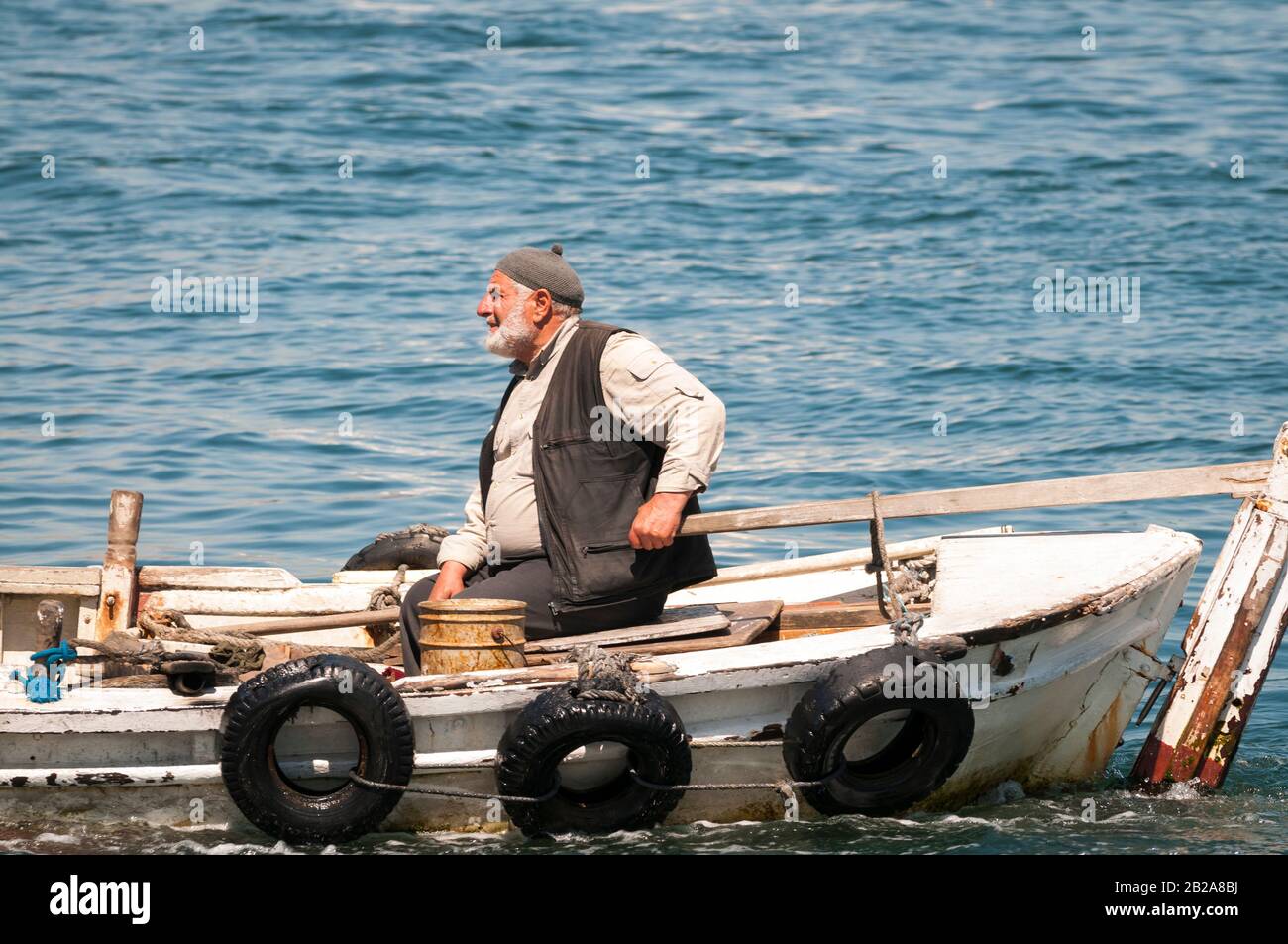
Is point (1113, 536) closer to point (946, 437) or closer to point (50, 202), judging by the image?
point (946, 437)

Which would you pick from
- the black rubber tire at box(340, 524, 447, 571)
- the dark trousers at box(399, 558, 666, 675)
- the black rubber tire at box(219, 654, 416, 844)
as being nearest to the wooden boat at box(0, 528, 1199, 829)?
the black rubber tire at box(219, 654, 416, 844)

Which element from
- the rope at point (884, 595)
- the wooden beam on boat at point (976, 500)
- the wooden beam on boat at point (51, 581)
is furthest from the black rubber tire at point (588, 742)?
the wooden beam on boat at point (51, 581)

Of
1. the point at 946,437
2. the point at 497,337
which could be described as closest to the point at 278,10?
the point at 946,437

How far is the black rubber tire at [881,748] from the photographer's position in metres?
6.29

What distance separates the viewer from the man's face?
7.04 metres

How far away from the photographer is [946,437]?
15.0 metres

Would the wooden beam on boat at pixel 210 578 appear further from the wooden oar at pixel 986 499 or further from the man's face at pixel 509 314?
the wooden oar at pixel 986 499

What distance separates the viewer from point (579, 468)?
6.80 metres

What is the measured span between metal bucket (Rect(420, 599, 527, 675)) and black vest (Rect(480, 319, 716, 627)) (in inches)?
12.4

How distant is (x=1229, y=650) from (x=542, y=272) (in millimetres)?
3427

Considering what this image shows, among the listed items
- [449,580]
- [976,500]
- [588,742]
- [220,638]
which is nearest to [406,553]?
[220,638]

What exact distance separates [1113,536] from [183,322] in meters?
13.7

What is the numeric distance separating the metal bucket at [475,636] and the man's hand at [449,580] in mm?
497

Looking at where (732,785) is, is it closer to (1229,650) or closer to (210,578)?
(1229,650)
